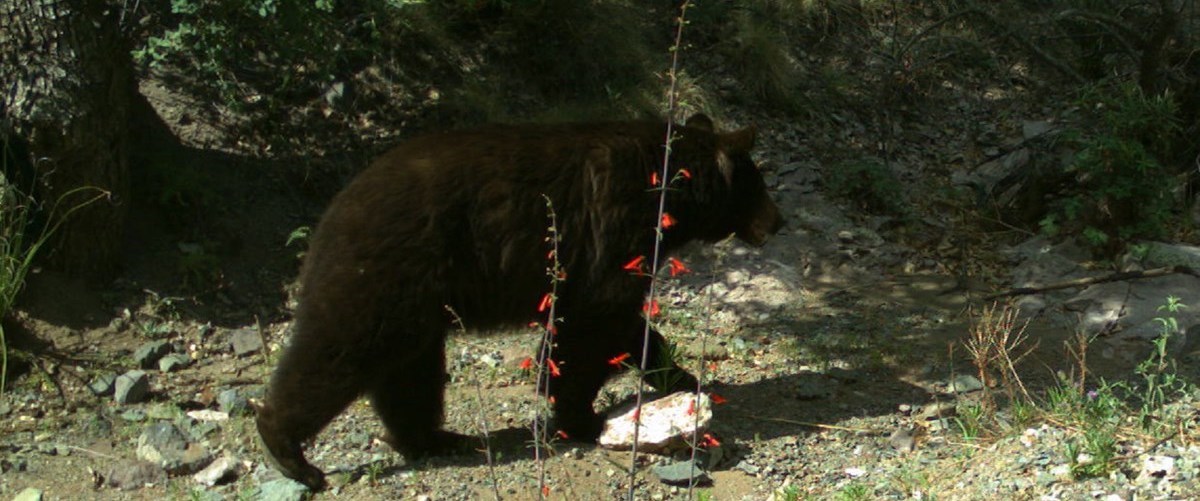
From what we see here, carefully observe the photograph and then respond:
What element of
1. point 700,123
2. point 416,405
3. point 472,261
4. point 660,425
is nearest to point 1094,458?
point 660,425

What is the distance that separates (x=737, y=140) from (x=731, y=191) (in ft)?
0.93

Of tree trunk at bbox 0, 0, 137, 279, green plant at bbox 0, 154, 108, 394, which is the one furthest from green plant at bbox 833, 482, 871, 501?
tree trunk at bbox 0, 0, 137, 279

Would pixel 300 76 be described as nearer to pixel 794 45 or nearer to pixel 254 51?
pixel 254 51

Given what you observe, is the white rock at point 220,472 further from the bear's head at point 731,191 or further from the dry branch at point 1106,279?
the dry branch at point 1106,279

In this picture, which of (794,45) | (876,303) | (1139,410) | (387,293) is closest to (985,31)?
(794,45)

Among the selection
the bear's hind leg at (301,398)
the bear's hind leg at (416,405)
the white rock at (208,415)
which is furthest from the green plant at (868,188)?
the bear's hind leg at (301,398)

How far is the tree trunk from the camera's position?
7008 millimetres

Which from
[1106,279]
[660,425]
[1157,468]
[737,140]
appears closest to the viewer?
[1157,468]

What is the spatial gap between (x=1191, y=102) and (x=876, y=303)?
334 cm

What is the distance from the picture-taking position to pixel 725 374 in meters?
7.45

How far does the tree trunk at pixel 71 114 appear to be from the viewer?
7008mm

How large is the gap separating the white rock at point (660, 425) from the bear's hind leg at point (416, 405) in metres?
0.82

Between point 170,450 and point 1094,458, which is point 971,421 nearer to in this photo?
point 1094,458

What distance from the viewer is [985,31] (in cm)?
1125
